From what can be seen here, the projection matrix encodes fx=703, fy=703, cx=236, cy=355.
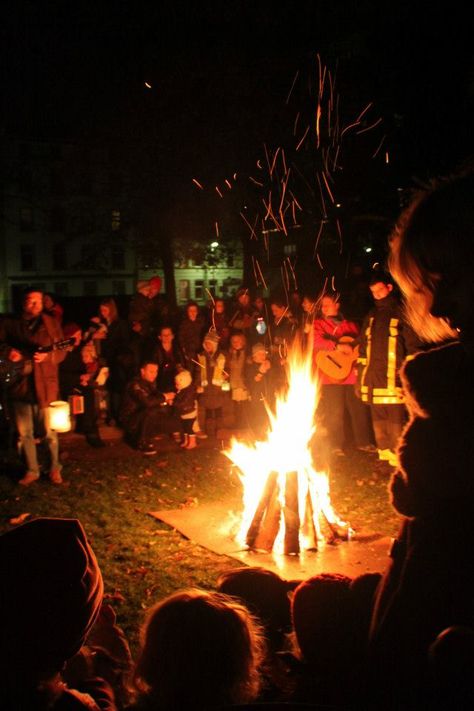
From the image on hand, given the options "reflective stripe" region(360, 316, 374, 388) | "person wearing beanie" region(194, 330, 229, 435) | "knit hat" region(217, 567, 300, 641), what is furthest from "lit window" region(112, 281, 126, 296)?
"knit hat" region(217, 567, 300, 641)

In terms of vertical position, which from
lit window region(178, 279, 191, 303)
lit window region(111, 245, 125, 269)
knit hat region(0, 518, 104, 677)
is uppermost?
lit window region(111, 245, 125, 269)

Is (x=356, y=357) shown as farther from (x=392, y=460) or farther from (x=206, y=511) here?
(x=206, y=511)

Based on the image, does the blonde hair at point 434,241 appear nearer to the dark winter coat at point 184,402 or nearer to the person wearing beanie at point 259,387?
the dark winter coat at point 184,402

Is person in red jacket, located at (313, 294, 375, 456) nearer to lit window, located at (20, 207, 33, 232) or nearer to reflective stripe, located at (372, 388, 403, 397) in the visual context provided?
reflective stripe, located at (372, 388, 403, 397)

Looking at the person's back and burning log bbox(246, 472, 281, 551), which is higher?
the person's back

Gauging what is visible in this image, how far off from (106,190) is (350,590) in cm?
3200

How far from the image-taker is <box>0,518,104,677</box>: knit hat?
2.10m

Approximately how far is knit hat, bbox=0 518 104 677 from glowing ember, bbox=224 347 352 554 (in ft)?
14.1

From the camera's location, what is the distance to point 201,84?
23.0 m

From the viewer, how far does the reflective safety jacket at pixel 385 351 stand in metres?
8.89

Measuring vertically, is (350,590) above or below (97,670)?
above

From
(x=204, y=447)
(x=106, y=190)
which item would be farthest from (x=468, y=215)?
(x=106, y=190)

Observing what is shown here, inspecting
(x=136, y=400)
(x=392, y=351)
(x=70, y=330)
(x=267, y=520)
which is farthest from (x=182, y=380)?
(x=267, y=520)

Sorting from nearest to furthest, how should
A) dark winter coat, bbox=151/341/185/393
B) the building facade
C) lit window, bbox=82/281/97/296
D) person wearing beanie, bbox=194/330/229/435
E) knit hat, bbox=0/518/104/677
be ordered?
knit hat, bbox=0/518/104/677
dark winter coat, bbox=151/341/185/393
person wearing beanie, bbox=194/330/229/435
the building facade
lit window, bbox=82/281/97/296
